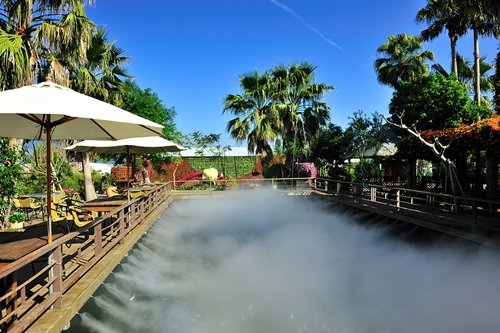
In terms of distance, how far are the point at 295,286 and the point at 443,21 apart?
18.3 metres

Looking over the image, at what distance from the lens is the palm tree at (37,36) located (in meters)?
→ 9.47

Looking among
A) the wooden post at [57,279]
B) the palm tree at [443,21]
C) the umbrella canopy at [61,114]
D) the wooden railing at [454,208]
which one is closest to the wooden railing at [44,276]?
the wooden post at [57,279]

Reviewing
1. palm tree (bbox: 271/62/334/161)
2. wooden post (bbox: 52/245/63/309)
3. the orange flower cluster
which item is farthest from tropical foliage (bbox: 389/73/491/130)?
wooden post (bbox: 52/245/63/309)

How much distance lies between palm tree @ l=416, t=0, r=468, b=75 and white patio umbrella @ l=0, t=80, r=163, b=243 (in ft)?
61.0

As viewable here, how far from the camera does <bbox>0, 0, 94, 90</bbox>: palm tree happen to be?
9.47 metres

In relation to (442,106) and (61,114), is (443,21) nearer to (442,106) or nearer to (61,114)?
(442,106)

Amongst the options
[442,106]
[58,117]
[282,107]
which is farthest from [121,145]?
[282,107]

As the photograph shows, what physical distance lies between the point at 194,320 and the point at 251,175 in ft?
78.7

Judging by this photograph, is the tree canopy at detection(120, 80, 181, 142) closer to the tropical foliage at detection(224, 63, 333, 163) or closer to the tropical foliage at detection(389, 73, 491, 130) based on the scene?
the tropical foliage at detection(224, 63, 333, 163)

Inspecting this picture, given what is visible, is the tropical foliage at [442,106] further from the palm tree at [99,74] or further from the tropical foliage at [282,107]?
the palm tree at [99,74]

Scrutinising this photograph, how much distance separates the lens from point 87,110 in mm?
4105

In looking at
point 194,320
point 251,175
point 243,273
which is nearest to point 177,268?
point 243,273

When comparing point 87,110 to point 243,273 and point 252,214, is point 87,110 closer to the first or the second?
point 243,273

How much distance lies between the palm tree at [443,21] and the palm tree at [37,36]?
16.4 metres
